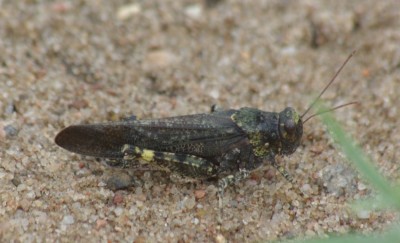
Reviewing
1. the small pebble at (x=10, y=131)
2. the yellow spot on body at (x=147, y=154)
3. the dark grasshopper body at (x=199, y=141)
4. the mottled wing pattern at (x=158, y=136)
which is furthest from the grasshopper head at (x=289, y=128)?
the small pebble at (x=10, y=131)

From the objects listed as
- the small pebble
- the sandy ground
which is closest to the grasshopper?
the sandy ground

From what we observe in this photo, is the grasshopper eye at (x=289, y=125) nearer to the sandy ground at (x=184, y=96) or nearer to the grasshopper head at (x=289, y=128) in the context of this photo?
the grasshopper head at (x=289, y=128)

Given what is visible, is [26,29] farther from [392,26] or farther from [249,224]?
[392,26]

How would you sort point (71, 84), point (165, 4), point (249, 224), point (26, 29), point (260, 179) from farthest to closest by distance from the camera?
point (165, 4) < point (26, 29) < point (71, 84) < point (260, 179) < point (249, 224)

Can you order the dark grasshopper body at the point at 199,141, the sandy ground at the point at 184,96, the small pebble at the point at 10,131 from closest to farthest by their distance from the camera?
the sandy ground at the point at 184,96 < the dark grasshopper body at the point at 199,141 < the small pebble at the point at 10,131

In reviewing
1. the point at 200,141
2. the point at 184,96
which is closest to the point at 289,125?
the point at 200,141

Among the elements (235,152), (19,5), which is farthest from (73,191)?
(19,5)

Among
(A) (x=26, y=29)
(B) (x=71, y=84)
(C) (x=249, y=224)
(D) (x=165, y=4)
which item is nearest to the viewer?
(C) (x=249, y=224)
